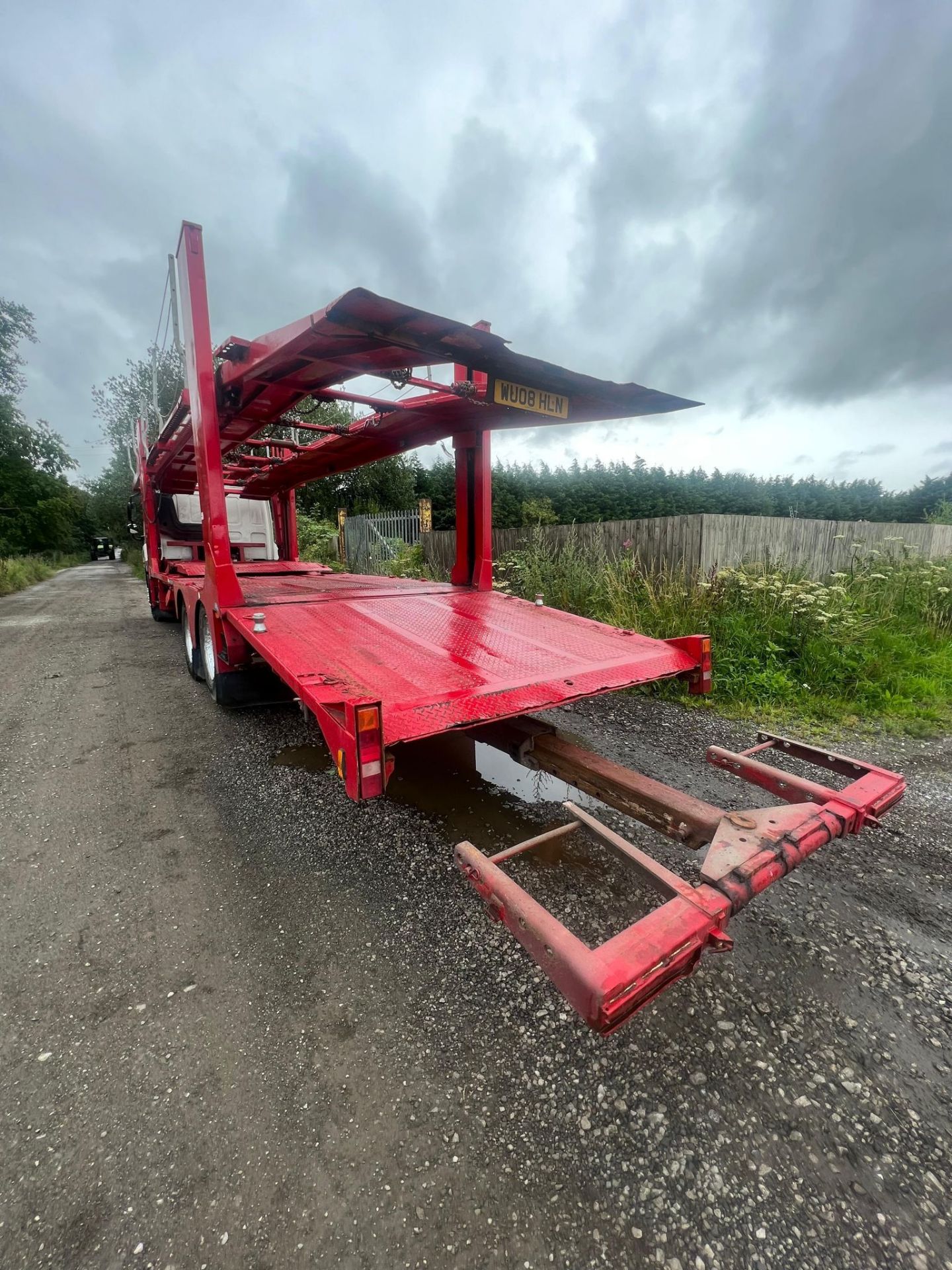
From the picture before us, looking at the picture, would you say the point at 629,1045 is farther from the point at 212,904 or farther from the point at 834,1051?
the point at 212,904

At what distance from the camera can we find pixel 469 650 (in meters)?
3.32

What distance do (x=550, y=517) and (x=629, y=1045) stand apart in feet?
63.1

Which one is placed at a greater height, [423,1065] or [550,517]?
[550,517]

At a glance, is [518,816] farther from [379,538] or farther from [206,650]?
[379,538]

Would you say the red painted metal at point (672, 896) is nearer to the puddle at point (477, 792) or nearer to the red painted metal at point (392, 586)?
the red painted metal at point (392, 586)

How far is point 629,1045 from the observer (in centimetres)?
179

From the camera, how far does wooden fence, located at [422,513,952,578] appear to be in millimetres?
7289

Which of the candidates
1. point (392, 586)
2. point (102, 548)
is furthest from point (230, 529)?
point (102, 548)

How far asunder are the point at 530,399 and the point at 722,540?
4722 millimetres

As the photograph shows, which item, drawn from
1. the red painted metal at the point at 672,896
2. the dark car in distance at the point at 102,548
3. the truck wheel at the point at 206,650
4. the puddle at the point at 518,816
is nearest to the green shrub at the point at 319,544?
the truck wheel at the point at 206,650

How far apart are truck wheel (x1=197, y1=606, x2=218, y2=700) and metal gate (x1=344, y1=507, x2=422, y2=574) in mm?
8044

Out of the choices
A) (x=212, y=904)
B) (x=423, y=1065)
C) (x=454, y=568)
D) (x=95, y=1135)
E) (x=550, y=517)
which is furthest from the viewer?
(x=550, y=517)

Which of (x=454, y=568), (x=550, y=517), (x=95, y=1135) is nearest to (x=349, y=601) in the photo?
(x=454, y=568)

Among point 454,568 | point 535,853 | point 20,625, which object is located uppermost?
point 454,568
